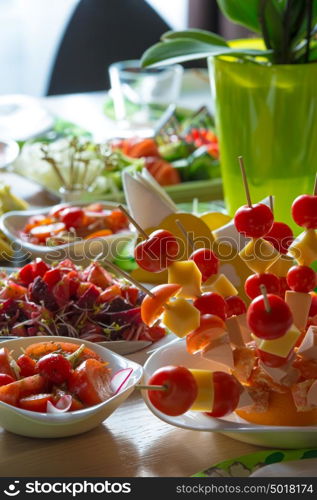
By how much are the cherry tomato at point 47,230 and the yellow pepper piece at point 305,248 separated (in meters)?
0.68

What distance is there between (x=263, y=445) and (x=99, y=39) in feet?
8.22

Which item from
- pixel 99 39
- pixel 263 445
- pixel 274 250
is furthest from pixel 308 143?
pixel 99 39

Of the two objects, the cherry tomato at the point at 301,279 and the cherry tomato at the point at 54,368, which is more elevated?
the cherry tomato at the point at 301,279

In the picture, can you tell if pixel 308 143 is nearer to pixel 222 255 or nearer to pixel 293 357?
pixel 222 255

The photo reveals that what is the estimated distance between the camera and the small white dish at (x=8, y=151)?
1.96 metres

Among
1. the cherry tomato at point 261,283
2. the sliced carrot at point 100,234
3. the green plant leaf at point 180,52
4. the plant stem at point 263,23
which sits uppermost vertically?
the plant stem at point 263,23

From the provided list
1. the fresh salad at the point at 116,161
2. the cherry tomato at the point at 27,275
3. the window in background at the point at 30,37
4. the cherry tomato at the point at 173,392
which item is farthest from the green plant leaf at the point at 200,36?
the window in background at the point at 30,37

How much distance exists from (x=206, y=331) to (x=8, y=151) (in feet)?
4.02

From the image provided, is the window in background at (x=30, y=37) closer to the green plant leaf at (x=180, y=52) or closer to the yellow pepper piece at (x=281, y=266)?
the green plant leaf at (x=180, y=52)

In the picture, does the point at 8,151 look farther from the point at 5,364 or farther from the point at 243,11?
→ the point at 5,364

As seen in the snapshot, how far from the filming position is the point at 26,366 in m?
1.01

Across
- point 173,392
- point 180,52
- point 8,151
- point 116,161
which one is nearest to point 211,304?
point 173,392

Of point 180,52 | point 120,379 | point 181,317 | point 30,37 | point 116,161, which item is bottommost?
point 30,37

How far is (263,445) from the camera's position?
940 mm
